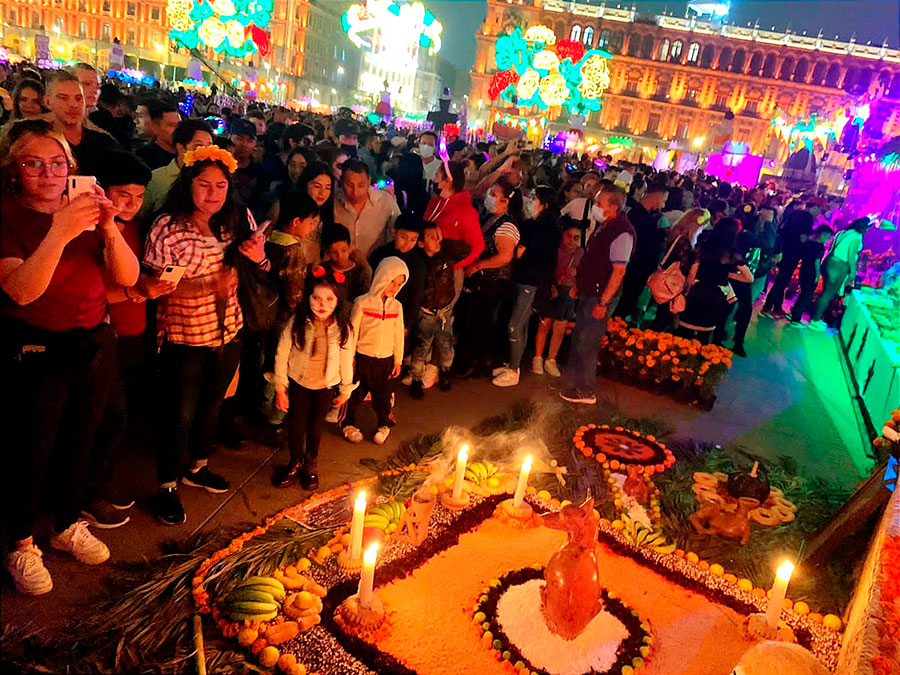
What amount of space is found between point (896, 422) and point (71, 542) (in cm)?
504

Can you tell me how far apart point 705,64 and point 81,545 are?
82.4 m

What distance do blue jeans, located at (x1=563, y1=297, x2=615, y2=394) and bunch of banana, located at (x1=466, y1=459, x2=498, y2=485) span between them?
6.26 feet

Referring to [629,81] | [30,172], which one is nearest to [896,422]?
[30,172]

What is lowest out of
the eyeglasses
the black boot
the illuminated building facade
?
the black boot

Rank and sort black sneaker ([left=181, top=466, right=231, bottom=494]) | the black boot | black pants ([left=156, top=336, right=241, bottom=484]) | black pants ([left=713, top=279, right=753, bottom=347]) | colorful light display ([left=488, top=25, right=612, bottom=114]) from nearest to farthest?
black pants ([left=156, top=336, right=241, bottom=484]) < black sneaker ([left=181, top=466, right=231, bottom=494]) < the black boot < black pants ([left=713, top=279, right=753, bottom=347]) < colorful light display ([left=488, top=25, right=612, bottom=114])

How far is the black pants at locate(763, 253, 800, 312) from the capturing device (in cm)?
1062

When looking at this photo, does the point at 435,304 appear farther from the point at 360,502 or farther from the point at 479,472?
the point at 360,502

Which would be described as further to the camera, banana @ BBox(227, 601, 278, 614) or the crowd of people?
banana @ BBox(227, 601, 278, 614)

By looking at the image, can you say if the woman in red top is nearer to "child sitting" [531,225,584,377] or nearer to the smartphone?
"child sitting" [531,225,584,377]

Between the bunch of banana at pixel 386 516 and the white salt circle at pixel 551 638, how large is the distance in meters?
0.78

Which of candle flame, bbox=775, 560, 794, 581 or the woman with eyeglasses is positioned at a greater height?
the woman with eyeglasses

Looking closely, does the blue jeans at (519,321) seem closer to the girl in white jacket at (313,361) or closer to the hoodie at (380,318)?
the hoodie at (380,318)

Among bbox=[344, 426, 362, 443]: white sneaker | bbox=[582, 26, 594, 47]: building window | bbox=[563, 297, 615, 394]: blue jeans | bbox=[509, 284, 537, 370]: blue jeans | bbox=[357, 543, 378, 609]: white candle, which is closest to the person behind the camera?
bbox=[357, 543, 378, 609]: white candle

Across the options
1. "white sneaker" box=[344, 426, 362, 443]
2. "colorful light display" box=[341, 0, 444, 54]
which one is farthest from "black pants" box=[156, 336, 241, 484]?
"colorful light display" box=[341, 0, 444, 54]
